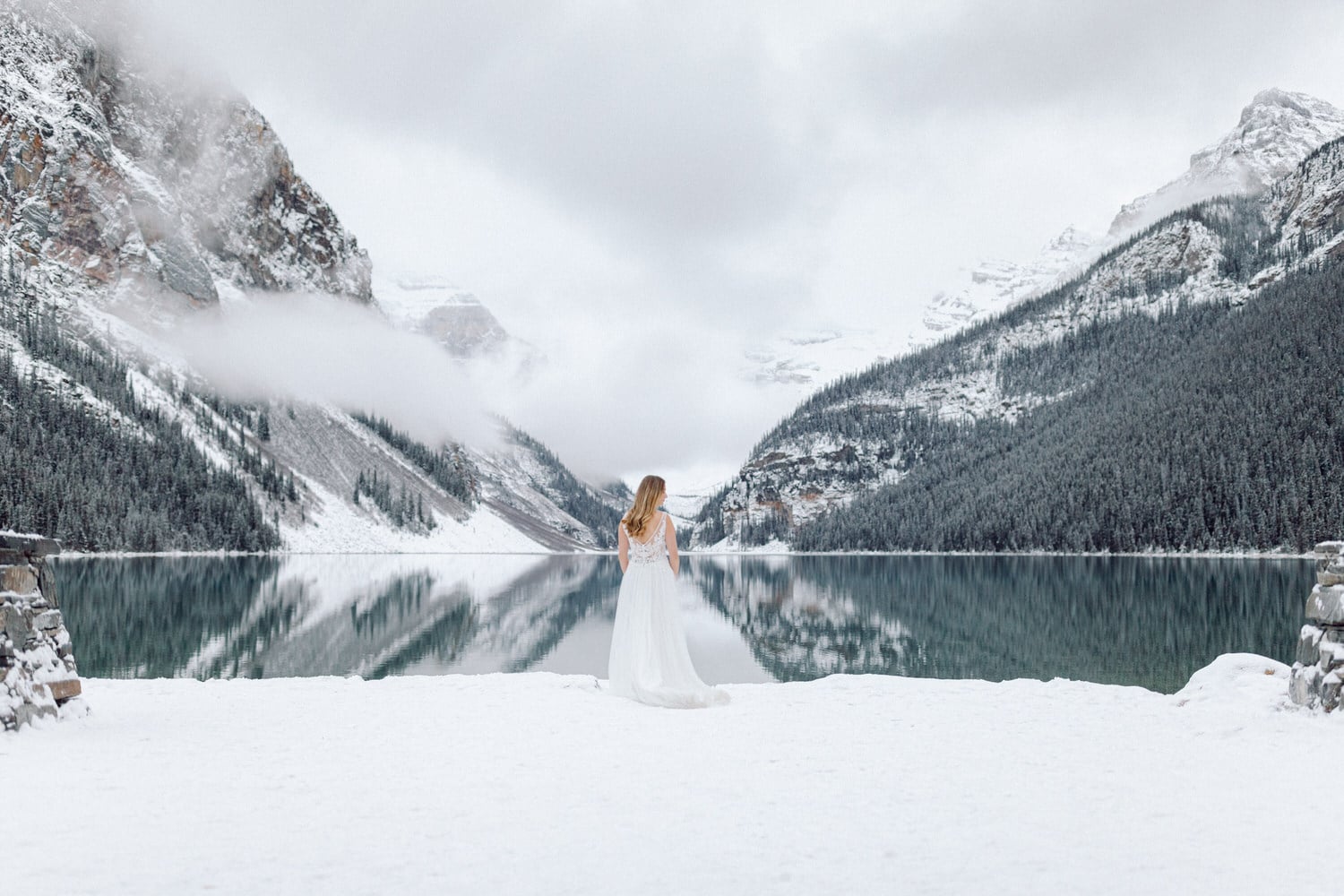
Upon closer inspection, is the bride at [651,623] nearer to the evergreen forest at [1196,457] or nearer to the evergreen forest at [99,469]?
the evergreen forest at [99,469]

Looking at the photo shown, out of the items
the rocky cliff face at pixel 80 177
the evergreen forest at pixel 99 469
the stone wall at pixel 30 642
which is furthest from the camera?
the rocky cliff face at pixel 80 177

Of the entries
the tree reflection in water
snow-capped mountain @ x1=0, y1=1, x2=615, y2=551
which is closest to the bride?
the tree reflection in water

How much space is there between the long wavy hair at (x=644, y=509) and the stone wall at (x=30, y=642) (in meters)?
8.05

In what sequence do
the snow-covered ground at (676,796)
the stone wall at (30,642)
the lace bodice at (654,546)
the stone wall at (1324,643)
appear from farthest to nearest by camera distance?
the lace bodice at (654,546)
the stone wall at (1324,643)
the stone wall at (30,642)
the snow-covered ground at (676,796)

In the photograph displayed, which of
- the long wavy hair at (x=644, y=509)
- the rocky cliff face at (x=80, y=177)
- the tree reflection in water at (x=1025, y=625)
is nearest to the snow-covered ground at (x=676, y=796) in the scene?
the long wavy hair at (x=644, y=509)

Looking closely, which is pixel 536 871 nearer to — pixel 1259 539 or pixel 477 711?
pixel 477 711

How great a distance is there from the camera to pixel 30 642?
1053cm

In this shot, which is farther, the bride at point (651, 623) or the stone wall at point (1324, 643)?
the bride at point (651, 623)

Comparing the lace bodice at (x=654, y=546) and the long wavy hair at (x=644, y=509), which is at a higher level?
the long wavy hair at (x=644, y=509)

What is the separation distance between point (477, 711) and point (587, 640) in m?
20.5

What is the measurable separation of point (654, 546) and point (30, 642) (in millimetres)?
8624

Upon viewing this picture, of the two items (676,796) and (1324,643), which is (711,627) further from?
(676,796)

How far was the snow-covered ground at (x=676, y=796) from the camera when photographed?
589 centimetres

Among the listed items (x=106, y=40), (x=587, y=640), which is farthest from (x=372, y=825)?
(x=106, y=40)
